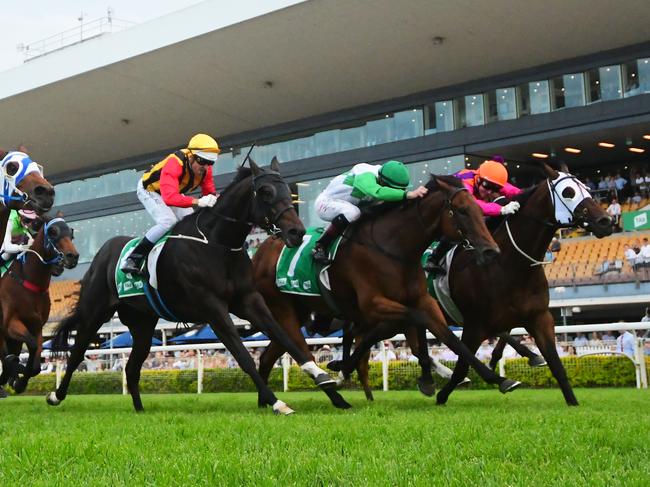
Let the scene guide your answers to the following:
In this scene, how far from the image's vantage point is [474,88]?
895 inches

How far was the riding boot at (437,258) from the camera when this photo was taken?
6.64 metres

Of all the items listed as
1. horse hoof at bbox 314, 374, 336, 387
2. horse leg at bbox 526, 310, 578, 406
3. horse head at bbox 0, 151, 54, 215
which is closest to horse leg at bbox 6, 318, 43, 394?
horse head at bbox 0, 151, 54, 215

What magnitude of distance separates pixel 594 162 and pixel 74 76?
628 inches

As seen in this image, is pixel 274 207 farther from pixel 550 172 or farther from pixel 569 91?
pixel 569 91

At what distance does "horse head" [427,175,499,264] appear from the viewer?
18.0 feet

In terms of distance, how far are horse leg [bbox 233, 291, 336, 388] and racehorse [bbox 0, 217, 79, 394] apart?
2.64 meters

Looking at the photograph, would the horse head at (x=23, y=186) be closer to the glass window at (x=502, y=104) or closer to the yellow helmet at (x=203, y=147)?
the yellow helmet at (x=203, y=147)

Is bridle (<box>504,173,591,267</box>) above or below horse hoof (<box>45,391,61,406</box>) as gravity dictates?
above

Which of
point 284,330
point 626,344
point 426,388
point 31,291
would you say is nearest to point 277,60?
point 626,344

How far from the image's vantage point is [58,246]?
Answer: 7.72 meters

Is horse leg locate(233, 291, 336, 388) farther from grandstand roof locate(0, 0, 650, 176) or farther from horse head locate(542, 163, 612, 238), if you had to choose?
grandstand roof locate(0, 0, 650, 176)

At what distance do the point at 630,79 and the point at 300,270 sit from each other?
16800mm

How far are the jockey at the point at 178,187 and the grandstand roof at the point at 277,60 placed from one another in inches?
542

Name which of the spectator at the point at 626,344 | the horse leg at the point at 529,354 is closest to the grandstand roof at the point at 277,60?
the spectator at the point at 626,344
